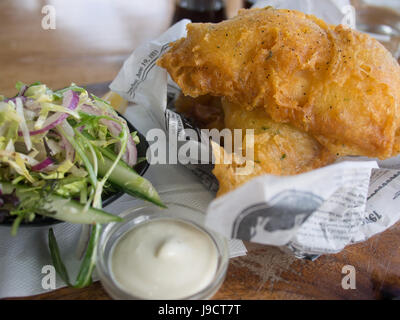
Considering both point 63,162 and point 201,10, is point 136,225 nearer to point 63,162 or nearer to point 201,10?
point 63,162

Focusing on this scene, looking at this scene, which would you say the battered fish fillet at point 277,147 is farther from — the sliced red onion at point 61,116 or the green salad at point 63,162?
the sliced red onion at point 61,116

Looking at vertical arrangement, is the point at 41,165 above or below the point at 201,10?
below

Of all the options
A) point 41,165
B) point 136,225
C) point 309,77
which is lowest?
point 136,225

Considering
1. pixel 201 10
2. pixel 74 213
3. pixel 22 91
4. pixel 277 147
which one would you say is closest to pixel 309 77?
pixel 277 147

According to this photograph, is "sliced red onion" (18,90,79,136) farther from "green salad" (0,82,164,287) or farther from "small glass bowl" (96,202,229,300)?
"small glass bowl" (96,202,229,300)

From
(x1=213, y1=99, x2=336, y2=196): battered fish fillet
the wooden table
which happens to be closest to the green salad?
the wooden table

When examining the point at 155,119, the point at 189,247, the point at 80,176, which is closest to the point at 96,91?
the point at 155,119
